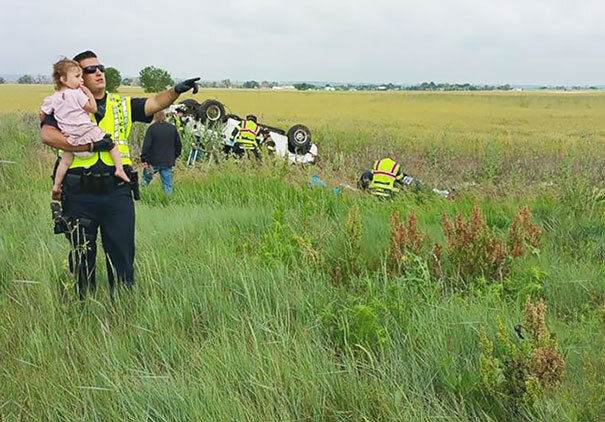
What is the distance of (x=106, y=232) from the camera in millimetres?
3643

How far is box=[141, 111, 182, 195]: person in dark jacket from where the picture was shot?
27.9ft

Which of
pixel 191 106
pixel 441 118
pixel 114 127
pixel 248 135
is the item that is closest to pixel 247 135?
pixel 248 135

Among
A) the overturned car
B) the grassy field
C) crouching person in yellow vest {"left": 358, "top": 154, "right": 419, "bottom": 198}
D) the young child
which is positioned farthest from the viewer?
the overturned car

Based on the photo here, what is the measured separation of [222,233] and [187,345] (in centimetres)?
236

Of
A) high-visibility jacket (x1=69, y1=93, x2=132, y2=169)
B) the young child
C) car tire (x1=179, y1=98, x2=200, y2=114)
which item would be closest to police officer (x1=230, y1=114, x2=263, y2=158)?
car tire (x1=179, y1=98, x2=200, y2=114)

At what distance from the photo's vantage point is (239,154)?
1062cm

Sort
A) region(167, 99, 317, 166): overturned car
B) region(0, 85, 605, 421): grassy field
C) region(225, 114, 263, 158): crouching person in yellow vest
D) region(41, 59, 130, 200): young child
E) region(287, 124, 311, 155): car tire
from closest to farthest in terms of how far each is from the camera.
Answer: region(0, 85, 605, 421): grassy field
region(41, 59, 130, 200): young child
region(167, 99, 317, 166): overturned car
region(225, 114, 263, 158): crouching person in yellow vest
region(287, 124, 311, 155): car tire

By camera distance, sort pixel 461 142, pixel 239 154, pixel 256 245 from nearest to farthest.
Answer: pixel 256 245 → pixel 239 154 → pixel 461 142

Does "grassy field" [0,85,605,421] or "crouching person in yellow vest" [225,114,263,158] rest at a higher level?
"crouching person in yellow vest" [225,114,263,158]

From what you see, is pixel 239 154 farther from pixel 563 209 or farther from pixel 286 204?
pixel 563 209

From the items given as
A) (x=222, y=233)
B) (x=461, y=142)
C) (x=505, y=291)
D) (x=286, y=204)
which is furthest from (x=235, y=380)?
(x=461, y=142)

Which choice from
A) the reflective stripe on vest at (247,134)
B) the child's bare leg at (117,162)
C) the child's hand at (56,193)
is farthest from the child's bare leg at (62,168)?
the reflective stripe on vest at (247,134)

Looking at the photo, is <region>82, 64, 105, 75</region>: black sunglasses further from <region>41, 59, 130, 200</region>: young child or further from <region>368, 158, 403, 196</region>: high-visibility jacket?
<region>368, 158, 403, 196</region>: high-visibility jacket

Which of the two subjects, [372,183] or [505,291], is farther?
[372,183]
